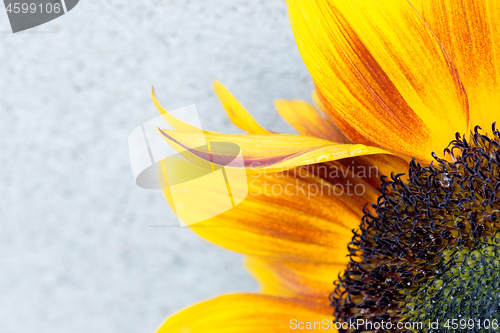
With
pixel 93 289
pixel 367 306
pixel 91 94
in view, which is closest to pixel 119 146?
pixel 91 94

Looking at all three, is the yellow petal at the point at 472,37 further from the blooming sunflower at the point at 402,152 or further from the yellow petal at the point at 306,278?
the yellow petal at the point at 306,278

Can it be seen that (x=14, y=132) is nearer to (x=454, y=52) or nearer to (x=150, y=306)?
(x=150, y=306)

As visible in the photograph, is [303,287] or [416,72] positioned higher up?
[416,72]

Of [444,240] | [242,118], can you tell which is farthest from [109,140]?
[444,240]

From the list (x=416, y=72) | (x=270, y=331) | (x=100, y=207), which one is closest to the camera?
(x=416, y=72)

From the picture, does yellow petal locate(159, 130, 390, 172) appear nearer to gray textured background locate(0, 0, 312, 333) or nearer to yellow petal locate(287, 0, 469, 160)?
yellow petal locate(287, 0, 469, 160)

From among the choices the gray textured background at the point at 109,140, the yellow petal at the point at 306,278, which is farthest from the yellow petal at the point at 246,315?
the gray textured background at the point at 109,140
